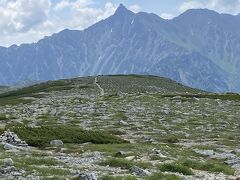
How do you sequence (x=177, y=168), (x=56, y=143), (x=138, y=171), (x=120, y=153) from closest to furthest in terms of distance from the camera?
1. (x=138, y=171)
2. (x=177, y=168)
3. (x=120, y=153)
4. (x=56, y=143)

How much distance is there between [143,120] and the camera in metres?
52.4

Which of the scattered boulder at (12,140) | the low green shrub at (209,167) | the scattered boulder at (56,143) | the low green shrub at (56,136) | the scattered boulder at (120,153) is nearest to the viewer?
the low green shrub at (209,167)

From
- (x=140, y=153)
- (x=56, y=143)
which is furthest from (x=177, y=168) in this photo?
(x=56, y=143)

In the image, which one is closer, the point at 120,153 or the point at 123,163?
the point at 123,163

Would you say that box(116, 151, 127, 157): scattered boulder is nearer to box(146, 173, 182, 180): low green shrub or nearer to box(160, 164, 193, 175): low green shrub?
box(160, 164, 193, 175): low green shrub

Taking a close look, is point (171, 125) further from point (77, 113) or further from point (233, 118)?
point (77, 113)

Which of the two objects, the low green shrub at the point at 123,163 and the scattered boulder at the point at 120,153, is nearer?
the low green shrub at the point at 123,163

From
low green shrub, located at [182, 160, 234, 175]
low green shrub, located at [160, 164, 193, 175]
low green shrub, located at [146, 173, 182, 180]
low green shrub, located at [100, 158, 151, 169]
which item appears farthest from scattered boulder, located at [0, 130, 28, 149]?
low green shrub, located at [146, 173, 182, 180]

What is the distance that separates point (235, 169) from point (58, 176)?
9998 millimetres

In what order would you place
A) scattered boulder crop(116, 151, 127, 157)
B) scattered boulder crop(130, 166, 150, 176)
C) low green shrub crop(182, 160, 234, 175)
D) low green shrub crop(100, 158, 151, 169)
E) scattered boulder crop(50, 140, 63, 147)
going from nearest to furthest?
scattered boulder crop(130, 166, 150, 176), low green shrub crop(100, 158, 151, 169), low green shrub crop(182, 160, 234, 175), scattered boulder crop(116, 151, 127, 157), scattered boulder crop(50, 140, 63, 147)

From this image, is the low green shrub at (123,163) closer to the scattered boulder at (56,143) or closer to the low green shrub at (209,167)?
the low green shrub at (209,167)

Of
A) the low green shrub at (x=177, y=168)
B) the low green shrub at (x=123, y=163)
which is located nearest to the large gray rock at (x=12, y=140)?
the low green shrub at (x=123, y=163)

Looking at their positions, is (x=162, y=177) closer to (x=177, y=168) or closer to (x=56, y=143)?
(x=177, y=168)

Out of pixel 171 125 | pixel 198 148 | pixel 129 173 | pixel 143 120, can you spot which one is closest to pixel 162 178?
pixel 129 173
